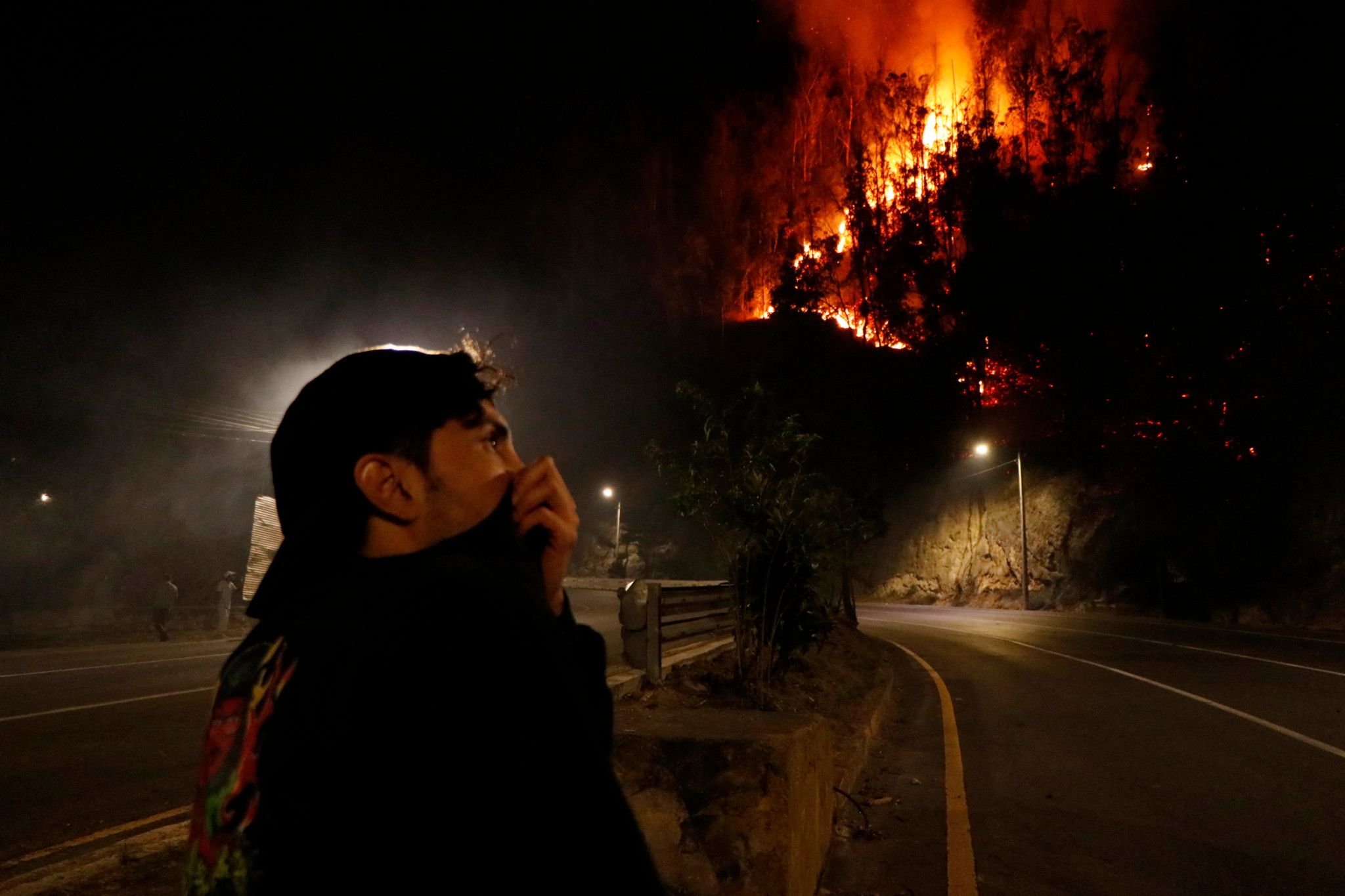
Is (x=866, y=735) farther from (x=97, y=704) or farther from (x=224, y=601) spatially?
(x=224, y=601)

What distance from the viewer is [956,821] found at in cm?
551

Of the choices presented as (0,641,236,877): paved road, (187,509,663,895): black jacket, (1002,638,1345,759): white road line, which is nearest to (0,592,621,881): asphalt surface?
(0,641,236,877): paved road

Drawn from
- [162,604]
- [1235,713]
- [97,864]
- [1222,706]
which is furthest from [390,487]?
[162,604]

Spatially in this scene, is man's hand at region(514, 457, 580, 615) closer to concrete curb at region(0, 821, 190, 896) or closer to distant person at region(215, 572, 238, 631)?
concrete curb at region(0, 821, 190, 896)

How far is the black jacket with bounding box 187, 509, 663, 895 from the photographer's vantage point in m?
0.78

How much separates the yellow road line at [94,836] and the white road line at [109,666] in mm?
8989

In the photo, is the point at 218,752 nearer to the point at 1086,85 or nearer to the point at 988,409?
the point at 988,409

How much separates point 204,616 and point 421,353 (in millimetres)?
25524

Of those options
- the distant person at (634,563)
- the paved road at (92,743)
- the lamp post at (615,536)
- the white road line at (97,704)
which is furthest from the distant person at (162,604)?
the distant person at (634,563)

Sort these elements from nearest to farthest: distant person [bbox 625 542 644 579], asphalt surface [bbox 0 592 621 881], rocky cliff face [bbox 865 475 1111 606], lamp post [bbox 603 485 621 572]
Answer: asphalt surface [bbox 0 592 621 881]
rocky cliff face [bbox 865 475 1111 606]
lamp post [bbox 603 485 621 572]
distant person [bbox 625 542 644 579]

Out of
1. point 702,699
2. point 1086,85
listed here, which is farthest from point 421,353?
point 1086,85

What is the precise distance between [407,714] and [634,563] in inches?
2312

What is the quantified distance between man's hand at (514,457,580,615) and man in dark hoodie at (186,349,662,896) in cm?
6

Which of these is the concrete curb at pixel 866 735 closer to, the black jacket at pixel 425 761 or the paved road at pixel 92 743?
the paved road at pixel 92 743
